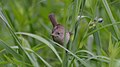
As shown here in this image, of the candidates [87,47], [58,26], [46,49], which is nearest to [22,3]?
[46,49]

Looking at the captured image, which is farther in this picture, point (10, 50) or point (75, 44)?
point (75, 44)

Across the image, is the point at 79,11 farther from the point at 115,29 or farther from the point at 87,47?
the point at 87,47

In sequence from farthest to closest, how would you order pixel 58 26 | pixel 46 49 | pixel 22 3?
pixel 22 3, pixel 46 49, pixel 58 26

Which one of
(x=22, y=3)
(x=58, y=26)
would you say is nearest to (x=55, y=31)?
(x=58, y=26)

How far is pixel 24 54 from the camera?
271cm

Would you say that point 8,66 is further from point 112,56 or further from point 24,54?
point 112,56

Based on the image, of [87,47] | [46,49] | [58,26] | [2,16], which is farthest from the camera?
[46,49]

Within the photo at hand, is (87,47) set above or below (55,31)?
below

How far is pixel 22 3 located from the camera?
479 centimetres

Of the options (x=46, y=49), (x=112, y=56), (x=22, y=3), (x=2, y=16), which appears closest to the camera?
(x=112, y=56)

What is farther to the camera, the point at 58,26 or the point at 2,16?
the point at 58,26

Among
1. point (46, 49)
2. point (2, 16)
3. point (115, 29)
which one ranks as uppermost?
point (2, 16)

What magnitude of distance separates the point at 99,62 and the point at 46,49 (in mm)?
1243

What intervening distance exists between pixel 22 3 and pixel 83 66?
2.04 meters
